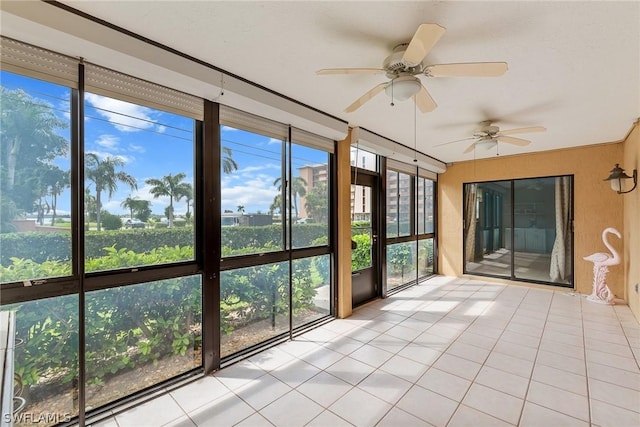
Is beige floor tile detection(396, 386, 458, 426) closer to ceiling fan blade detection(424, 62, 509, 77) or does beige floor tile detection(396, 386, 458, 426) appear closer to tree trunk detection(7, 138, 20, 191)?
ceiling fan blade detection(424, 62, 509, 77)

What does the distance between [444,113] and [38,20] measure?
341cm

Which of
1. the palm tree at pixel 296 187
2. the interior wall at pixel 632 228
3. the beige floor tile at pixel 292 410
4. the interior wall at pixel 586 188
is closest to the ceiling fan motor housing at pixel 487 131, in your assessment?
the interior wall at pixel 632 228

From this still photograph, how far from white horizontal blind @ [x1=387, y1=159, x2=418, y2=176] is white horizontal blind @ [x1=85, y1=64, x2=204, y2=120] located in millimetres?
3218

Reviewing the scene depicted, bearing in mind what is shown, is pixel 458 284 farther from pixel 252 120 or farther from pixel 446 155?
pixel 252 120

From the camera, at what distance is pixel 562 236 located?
490 cm

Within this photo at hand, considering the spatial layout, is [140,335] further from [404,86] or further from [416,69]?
[416,69]

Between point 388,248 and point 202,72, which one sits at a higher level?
point 202,72

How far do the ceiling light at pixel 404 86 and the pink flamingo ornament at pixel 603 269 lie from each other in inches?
171

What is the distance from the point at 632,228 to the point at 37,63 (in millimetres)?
6401

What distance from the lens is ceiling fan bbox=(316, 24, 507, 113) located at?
149 cm

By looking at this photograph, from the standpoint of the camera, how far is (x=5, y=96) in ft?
5.24

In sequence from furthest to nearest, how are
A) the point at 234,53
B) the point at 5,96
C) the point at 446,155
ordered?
1. the point at 446,155
2. the point at 234,53
3. the point at 5,96

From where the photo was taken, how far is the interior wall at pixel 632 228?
345 centimetres

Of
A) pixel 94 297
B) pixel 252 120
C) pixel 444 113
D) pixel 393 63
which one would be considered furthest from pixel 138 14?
pixel 444 113
